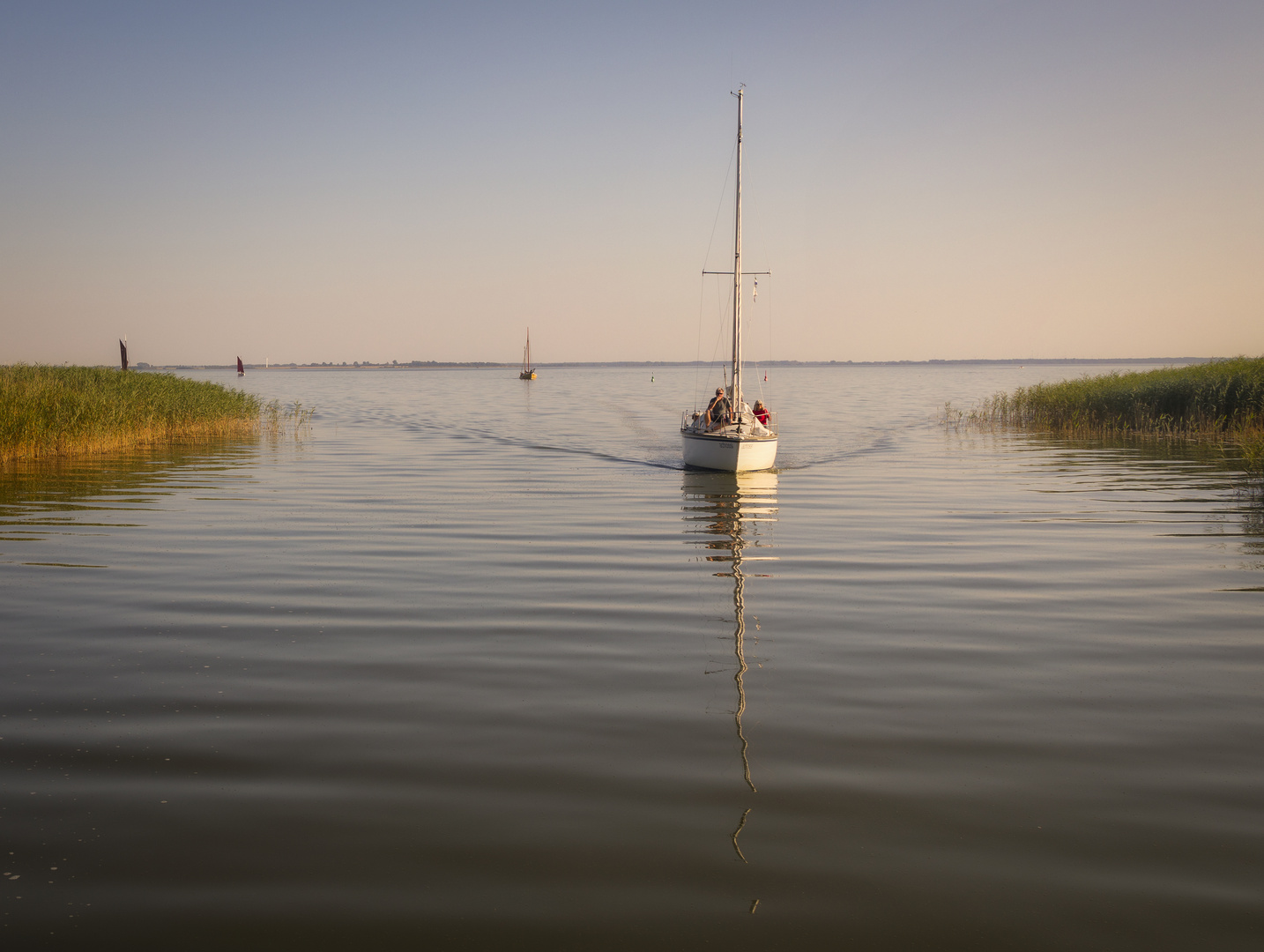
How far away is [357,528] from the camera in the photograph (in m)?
17.2

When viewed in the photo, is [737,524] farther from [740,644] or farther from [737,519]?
[740,644]

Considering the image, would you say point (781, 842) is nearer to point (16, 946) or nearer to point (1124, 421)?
point (16, 946)

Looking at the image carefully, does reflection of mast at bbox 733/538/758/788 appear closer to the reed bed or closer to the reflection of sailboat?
the reflection of sailboat

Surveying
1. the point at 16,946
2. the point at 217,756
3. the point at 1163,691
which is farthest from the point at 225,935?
the point at 1163,691

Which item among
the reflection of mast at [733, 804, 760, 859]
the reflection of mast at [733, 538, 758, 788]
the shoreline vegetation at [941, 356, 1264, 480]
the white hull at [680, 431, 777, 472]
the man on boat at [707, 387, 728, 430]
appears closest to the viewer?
the reflection of mast at [733, 804, 760, 859]

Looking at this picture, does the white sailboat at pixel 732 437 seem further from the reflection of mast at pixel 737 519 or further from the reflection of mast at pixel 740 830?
the reflection of mast at pixel 740 830

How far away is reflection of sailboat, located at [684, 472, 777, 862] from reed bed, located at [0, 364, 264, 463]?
18222mm

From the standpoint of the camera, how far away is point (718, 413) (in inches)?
1096

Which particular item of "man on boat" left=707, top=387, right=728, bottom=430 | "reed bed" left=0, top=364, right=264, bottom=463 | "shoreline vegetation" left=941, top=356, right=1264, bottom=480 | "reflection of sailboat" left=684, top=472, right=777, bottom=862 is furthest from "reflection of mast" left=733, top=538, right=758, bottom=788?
"reed bed" left=0, top=364, right=264, bottom=463

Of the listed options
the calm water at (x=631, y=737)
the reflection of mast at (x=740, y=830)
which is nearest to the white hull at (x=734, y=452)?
the calm water at (x=631, y=737)

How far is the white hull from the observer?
26.4 meters

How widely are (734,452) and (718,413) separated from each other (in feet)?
6.04

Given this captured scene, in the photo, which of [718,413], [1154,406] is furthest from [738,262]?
[1154,406]

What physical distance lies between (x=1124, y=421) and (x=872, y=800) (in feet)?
126
